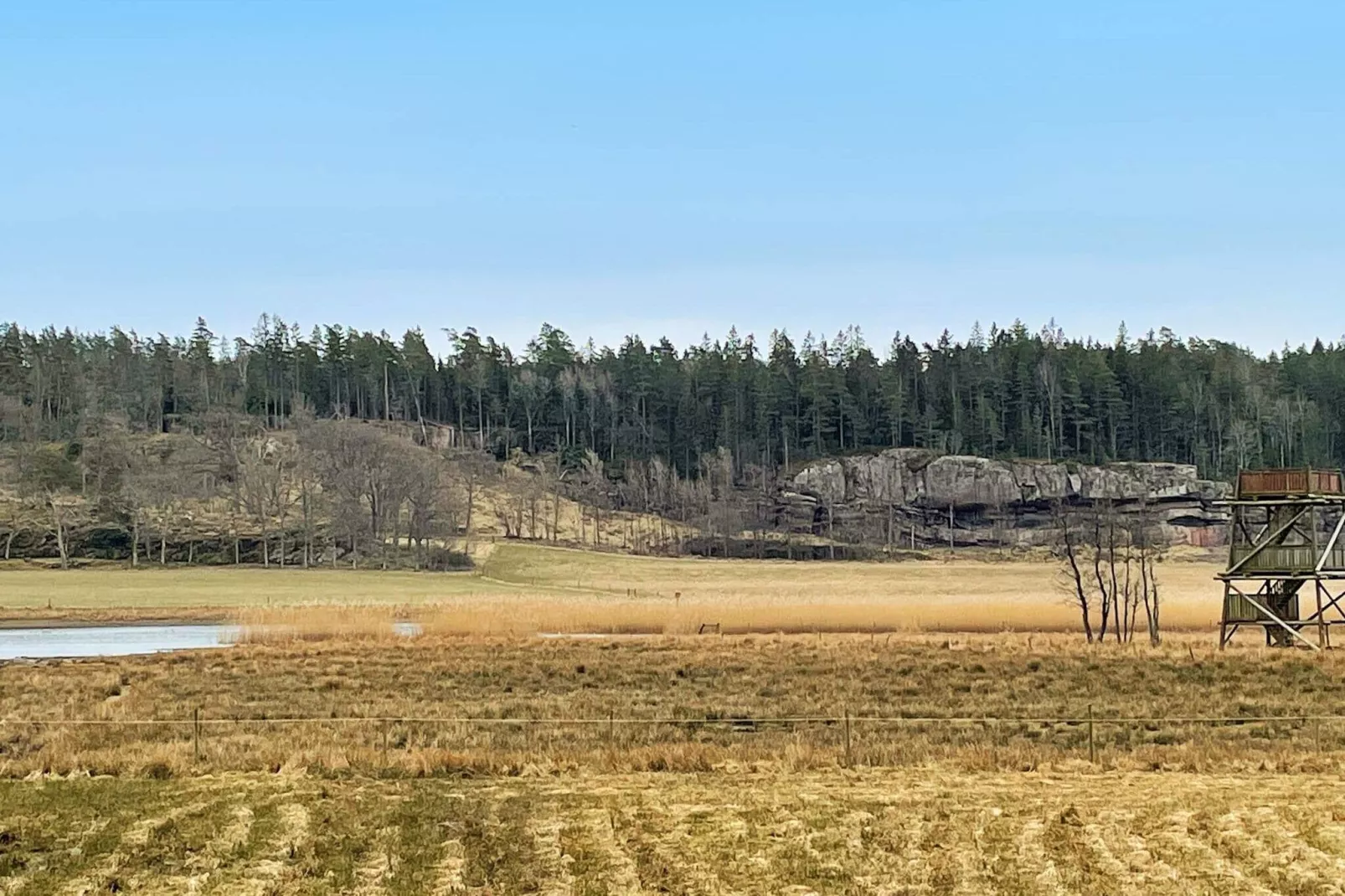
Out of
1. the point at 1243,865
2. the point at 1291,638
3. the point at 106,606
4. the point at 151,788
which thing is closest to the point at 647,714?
the point at 151,788

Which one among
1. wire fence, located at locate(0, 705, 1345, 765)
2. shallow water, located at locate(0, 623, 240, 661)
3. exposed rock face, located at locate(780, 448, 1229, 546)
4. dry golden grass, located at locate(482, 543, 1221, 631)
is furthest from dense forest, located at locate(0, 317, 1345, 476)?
wire fence, located at locate(0, 705, 1345, 765)

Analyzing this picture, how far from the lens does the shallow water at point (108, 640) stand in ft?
170

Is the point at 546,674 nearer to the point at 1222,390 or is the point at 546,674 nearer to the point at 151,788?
the point at 151,788

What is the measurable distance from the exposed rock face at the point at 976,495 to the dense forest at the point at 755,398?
6.73m


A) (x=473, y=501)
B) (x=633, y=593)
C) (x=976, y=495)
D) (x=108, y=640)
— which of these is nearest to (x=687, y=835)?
(x=108, y=640)

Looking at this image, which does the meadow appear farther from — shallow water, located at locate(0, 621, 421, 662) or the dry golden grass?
the dry golden grass

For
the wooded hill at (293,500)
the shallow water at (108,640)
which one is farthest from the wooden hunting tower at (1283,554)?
the wooded hill at (293,500)

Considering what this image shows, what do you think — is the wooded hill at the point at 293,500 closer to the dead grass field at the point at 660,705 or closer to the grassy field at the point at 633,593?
the grassy field at the point at 633,593

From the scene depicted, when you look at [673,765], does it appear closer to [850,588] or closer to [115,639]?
[115,639]

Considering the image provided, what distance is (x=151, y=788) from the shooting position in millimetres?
22266

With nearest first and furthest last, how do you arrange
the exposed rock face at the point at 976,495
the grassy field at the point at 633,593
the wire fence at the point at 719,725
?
the wire fence at the point at 719,725 → the grassy field at the point at 633,593 → the exposed rock face at the point at 976,495

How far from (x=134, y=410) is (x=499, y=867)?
6400 inches

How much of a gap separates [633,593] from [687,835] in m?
70.2

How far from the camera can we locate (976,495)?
148 metres
